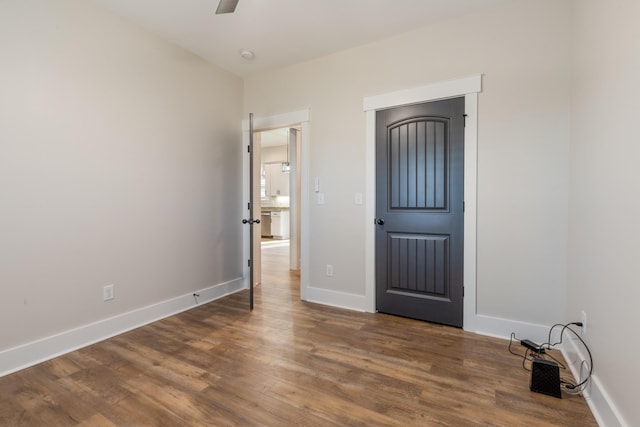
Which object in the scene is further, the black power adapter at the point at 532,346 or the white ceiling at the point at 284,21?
the white ceiling at the point at 284,21

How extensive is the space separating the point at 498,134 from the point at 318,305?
236 centimetres

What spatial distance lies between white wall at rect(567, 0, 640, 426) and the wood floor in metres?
0.41

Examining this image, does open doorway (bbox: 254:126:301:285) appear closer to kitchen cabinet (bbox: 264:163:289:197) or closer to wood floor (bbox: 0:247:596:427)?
kitchen cabinet (bbox: 264:163:289:197)

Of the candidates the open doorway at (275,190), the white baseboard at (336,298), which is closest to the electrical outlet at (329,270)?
the white baseboard at (336,298)

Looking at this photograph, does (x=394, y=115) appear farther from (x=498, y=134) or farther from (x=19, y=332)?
→ (x=19, y=332)

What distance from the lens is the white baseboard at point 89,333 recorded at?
1.99 metres

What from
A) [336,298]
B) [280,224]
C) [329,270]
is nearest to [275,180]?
[280,224]

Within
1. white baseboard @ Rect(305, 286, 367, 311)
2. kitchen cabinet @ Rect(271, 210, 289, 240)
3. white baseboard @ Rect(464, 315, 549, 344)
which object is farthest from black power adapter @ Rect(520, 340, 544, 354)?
kitchen cabinet @ Rect(271, 210, 289, 240)

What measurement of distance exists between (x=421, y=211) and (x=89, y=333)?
2.94 metres

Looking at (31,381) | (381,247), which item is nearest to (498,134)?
(381,247)

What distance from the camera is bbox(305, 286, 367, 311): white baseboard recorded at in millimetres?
3134

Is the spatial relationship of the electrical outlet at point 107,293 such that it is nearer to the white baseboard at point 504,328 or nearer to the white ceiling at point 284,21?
the white ceiling at point 284,21

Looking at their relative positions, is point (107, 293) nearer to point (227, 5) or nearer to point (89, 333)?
point (89, 333)

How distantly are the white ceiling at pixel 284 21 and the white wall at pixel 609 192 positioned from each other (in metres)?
1.10
